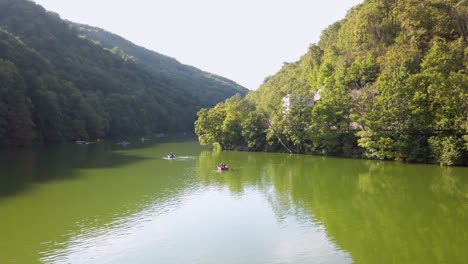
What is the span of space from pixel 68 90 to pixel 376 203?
3700 inches

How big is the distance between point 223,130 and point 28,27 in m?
85.2

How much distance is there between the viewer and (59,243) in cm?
2064

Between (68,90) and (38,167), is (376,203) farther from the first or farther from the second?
(68,90)

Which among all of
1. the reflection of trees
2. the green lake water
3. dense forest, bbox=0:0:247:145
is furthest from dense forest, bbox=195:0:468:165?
dense forest, bbox=0:0:247:145

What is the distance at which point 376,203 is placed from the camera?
93.9 feet

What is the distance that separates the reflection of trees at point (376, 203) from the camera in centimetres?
1930

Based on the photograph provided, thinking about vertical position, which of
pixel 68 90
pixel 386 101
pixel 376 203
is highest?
pixel 68 90

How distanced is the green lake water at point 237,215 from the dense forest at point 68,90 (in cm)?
3607

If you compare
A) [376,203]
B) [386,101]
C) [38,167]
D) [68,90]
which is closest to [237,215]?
[376,203]

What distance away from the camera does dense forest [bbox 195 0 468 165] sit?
44.0m

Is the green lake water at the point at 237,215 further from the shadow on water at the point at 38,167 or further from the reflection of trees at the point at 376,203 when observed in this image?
the shadow on water at the point at 38,167

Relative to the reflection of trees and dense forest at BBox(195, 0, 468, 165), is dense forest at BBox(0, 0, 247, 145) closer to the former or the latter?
dense forest at BBox(195, 0, 468, 165)

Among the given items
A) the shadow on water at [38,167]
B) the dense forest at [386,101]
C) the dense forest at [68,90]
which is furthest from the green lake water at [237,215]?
the dense forest at [68,90]

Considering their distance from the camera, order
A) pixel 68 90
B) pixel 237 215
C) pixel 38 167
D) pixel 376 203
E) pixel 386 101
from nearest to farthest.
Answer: pixel 237 215 < pixel 376 203 < pixel 386 101 < pixel 38 167 < pixel 68 90
